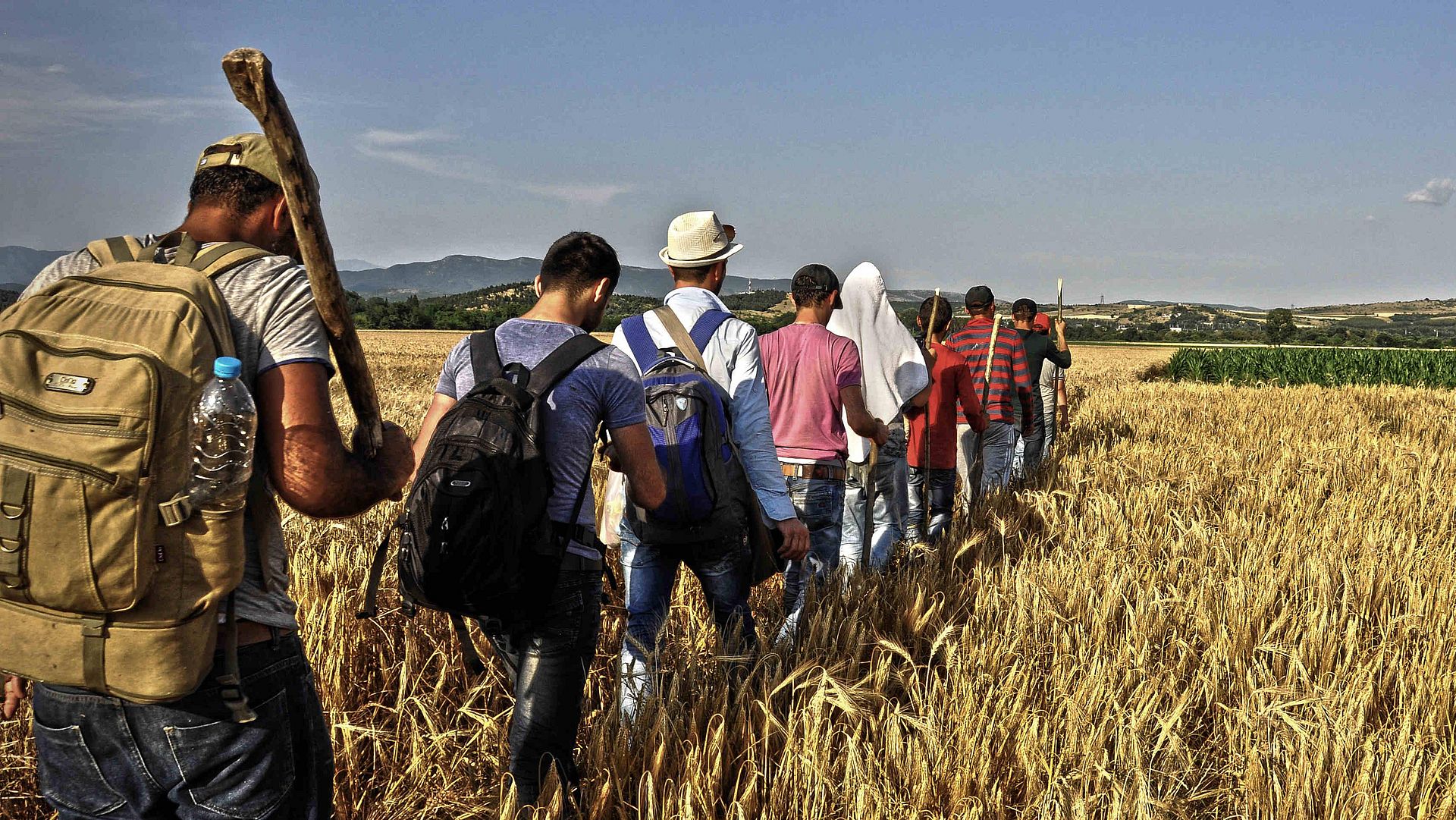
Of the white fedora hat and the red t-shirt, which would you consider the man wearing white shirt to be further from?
the red t-shirt

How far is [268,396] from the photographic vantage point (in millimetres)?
1535

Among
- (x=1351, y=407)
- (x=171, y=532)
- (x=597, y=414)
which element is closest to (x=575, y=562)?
(x=597, y=414)

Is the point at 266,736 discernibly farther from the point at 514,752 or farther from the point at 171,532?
the point at 514,752

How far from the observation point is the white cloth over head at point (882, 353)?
5141mm

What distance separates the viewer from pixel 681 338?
3.10 meters

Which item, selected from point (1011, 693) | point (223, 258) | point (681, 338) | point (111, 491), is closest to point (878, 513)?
point (1011, 693)

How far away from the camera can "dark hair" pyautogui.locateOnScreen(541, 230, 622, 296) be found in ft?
7.98

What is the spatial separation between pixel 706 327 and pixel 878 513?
8.05ft

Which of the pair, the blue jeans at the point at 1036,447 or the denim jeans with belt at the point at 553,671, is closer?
the denim jeans with belt at the point at 553,671

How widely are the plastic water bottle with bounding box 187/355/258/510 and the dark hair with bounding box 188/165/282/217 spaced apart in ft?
1.21

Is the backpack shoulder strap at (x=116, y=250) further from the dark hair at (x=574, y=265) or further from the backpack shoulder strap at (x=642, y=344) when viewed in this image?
the backpack shoulder strap at (x=642, y=344)

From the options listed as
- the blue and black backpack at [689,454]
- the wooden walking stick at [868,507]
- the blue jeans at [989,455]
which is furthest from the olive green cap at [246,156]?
the blue jeans at [989,455]

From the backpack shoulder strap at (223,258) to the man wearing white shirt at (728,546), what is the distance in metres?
1.57

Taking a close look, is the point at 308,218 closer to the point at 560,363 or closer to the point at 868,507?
the point at 560,363
